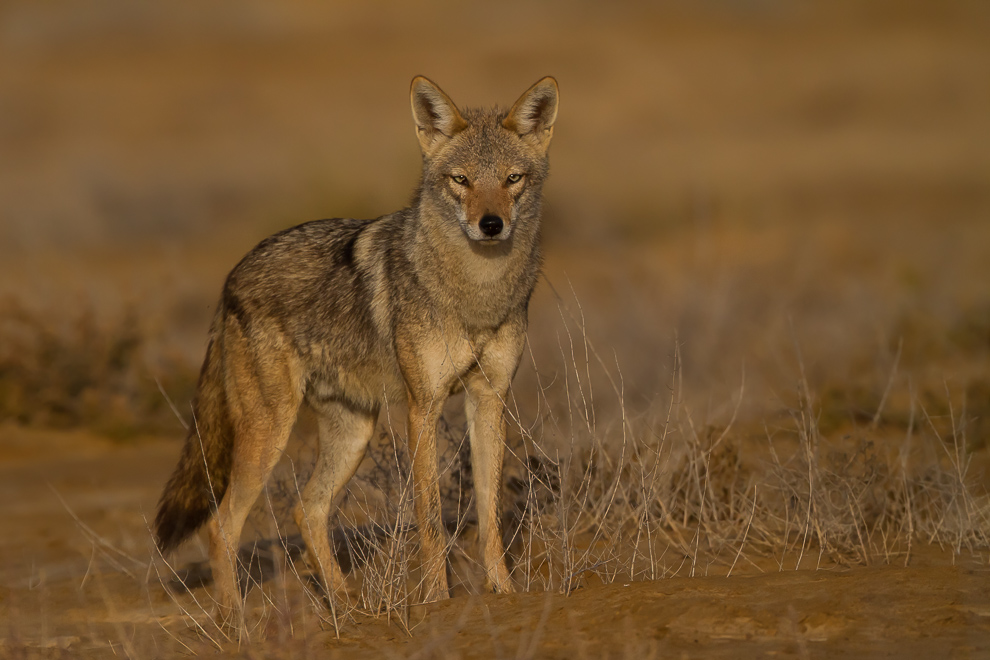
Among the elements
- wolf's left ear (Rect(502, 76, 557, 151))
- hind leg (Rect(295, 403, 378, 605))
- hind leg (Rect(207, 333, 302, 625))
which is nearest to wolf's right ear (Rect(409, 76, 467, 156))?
wolf's left ear (Rect(502, 76, 557, 151))

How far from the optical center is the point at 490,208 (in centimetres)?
481

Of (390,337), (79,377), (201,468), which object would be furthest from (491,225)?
(79,377)

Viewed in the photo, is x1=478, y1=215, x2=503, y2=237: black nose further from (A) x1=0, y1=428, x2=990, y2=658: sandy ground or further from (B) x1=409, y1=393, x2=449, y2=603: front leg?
(A) x1=0, y1=428, x2=990, y2=658: sandy ground

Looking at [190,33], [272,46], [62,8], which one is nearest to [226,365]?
[272,46]

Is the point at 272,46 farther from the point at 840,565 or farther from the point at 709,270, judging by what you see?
the point at 840,565

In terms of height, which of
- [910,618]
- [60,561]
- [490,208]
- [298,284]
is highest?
[490,208]

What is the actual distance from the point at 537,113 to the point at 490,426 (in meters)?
1.56

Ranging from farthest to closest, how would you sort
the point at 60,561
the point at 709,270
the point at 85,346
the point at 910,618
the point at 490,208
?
Answer: the point at 709,270 → the point at 85,346 → the point at 60,561 → the point at 490,208 → the point at 910,618

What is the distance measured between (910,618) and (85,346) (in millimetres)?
7758

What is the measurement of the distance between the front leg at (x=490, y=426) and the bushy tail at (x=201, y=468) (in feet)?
4.24

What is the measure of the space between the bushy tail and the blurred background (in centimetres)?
186

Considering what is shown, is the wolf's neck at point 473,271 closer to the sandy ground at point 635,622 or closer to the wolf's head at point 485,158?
the wolf's head at point 485,158

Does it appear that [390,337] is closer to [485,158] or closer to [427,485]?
[427,485]

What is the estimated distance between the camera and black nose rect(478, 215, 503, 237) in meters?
4.73
